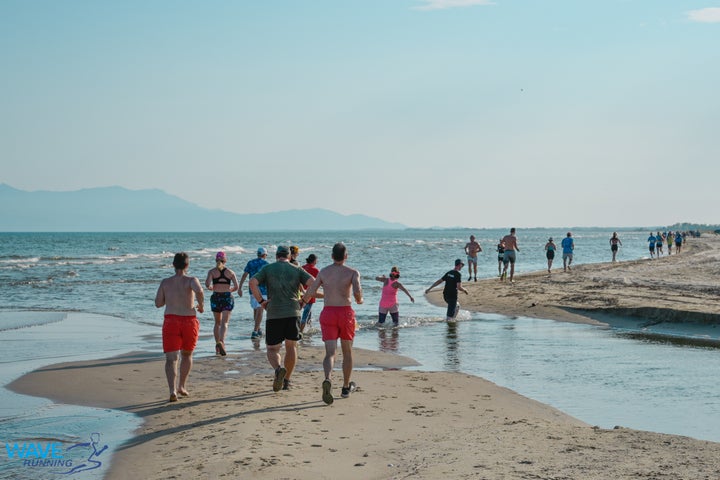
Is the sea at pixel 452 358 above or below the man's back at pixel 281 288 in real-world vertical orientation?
below

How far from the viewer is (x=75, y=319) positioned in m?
18.2

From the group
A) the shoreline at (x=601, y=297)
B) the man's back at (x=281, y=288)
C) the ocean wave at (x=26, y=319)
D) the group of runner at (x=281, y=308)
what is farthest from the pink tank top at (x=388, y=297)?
the ocean wave at (x=26, y=319)

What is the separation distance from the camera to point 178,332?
8.34m

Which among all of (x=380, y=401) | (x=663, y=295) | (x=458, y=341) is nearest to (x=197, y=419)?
(x=380, y=401)

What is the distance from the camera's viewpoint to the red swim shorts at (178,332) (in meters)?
8.30

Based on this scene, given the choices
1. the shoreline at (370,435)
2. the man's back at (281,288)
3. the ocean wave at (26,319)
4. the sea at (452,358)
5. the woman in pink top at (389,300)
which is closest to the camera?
the shoreline at (370,435)

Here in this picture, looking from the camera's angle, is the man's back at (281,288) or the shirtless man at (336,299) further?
the man's back at (281,288)

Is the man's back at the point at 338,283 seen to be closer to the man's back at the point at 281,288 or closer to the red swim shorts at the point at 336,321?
the red swim shorts at the point at 336,321

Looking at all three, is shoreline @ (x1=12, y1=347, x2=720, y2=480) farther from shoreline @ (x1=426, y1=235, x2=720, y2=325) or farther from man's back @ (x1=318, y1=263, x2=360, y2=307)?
shoreline @ (x1=426, y1=235, x2=720, y2=325)

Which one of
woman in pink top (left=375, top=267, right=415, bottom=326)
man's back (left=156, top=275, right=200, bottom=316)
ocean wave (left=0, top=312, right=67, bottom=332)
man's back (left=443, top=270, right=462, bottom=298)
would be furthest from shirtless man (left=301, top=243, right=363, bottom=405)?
ocean wave (left=0, top=312, right=67, bottom=332)

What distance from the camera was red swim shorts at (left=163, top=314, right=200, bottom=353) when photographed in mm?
8305

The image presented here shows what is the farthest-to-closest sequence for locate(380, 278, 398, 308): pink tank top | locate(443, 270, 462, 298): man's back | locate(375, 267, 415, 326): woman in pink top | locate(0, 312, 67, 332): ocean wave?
1. locate(0, 312, 67, 332): ocean wave
2. locate(443, 270, 462, 298): man's back
3. locate(380, 278, 398, 308): pink tank top
4. locate(375, 267, 415, 326): woman in pink top

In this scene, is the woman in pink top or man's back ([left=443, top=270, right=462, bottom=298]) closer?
the woman in pink top

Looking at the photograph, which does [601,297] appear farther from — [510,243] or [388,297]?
[510,243]
